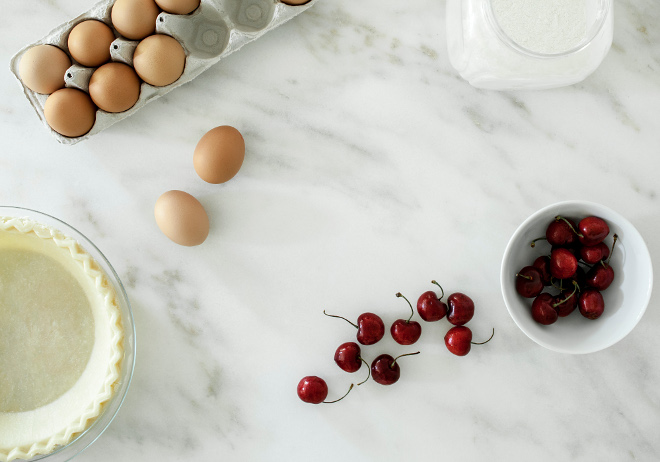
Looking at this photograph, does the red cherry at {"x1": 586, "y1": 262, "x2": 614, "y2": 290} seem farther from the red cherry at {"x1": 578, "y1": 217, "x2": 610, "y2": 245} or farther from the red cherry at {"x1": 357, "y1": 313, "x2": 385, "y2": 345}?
the red cherry at {"x1": 357, "y1": 313, "x2": 385, "y2": 345}

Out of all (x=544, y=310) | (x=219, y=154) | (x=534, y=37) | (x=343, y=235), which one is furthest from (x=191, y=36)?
(x=544, y=310)

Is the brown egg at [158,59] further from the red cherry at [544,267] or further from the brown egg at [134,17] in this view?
the red cherry at [544,267]

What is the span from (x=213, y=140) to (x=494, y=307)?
0.63 metres

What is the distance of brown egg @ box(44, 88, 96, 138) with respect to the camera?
2.98ft

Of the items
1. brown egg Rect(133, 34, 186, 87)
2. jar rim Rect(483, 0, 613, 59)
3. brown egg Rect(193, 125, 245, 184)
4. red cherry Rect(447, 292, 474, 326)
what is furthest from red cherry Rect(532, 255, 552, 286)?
brown egg Rect(133, 34, 186, 87)

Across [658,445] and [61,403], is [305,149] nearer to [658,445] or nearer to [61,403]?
[61,403]

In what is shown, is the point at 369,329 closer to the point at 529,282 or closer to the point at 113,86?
the point at 529,282

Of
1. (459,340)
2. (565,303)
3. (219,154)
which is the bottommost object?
(459,340)

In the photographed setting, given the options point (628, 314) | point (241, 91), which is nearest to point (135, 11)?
point (241, 91)

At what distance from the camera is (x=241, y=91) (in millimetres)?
1027

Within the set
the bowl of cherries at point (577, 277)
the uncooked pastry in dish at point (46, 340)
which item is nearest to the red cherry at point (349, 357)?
the bowl of cherries at point (577, 277)

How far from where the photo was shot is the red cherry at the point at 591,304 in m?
0.94

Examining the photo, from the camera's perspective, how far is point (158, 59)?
0.90 metres

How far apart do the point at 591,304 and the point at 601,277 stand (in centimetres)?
5
